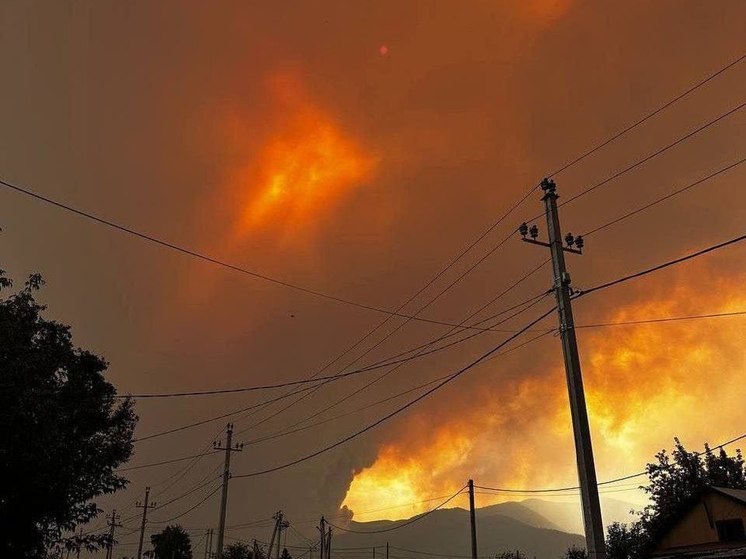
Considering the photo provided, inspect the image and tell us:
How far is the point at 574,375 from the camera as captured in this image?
16.1 m

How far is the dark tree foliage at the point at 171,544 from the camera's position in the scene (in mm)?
98688

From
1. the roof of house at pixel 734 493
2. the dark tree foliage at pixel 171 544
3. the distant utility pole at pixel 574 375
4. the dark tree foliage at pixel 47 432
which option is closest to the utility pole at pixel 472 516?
the roof of house at pixel 734 493

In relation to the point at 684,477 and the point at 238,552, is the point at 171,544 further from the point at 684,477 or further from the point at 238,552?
the point at 684,477

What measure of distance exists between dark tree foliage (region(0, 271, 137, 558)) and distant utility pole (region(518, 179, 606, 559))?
748 inches

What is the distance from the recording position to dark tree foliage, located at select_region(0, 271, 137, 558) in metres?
23.0

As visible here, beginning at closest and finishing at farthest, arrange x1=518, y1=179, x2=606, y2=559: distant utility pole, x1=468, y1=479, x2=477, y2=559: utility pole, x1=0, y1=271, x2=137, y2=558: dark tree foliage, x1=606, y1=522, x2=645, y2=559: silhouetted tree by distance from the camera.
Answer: x1=518, y1=179, x2=606, y2=559: distant utility pole < x1=0, y1=271, x2=137, y2=558: dark tree foliage < x1=468, y1=479, x2=477, y2=559: utility pole < x1=606, y1=522, x2=645, y2=559: silhouetted tree

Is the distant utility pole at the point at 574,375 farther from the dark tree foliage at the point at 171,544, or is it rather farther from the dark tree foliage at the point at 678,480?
the dark tree foliage at the point at 171,544

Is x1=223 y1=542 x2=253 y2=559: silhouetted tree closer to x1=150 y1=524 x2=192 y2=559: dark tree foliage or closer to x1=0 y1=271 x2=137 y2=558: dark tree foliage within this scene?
x1=150 y1=524 x2=192 y2=559: dark tree foliage

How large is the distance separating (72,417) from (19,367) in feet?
32.0

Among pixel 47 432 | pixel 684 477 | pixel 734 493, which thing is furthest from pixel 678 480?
pixel 47 432

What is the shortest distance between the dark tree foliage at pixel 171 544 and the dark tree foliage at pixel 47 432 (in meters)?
74.2

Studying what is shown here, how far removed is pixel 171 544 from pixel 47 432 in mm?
86435

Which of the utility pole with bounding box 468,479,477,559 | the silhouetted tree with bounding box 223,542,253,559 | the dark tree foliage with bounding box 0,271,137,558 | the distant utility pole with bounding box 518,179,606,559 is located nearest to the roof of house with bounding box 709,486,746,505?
the utility pole with bounding box 468,479,477,559

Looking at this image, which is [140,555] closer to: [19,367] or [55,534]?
[55,534]
